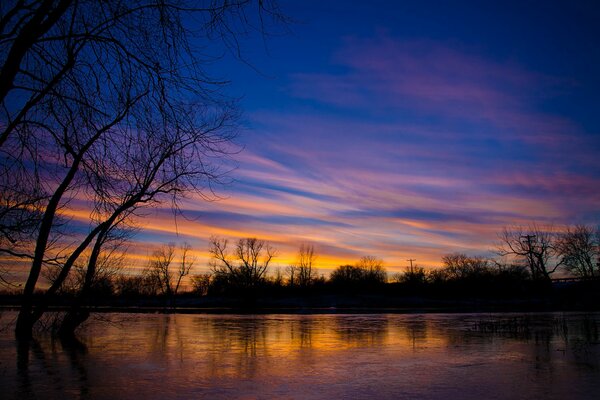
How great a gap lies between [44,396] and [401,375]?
540 cm

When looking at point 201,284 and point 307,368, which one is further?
point 201,284

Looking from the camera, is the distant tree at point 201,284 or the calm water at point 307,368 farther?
the distant tree at point 201,284

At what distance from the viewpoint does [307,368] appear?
8906mm

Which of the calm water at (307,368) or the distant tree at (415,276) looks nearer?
the calm water at (307,368)

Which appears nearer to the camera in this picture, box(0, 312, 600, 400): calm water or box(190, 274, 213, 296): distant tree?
box(0, 312, 600, 400): calm water

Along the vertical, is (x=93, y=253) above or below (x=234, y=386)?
above

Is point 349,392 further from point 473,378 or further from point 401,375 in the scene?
point 473,378

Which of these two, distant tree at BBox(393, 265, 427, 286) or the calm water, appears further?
distant tree at BBox(393, 265, 427, 286)

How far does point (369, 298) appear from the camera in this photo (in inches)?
2557

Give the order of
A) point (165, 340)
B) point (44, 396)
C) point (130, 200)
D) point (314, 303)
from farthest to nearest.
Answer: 1. point (314, 303)
2. point (130, 200)
3. point (165, 340)
4. point (44, 396)

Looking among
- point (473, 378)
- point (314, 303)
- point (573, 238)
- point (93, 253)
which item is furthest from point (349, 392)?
point (573, 238)

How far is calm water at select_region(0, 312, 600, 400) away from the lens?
6871mm

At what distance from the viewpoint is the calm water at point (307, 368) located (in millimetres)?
6871

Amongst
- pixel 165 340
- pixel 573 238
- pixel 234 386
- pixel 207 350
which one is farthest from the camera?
pixel 573 238
